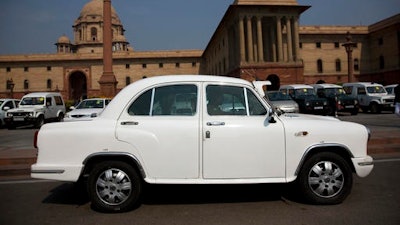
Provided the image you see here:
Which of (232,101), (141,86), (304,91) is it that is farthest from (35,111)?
(232,101)

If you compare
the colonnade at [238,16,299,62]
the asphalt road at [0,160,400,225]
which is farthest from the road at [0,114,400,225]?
the colonnade at [238,16,299,62]

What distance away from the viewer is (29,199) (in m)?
5.39

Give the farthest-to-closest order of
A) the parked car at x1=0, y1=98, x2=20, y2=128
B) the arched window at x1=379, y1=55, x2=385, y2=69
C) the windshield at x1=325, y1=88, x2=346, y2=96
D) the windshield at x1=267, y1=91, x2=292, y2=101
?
the arched window at x1=379, y1=55, x2=385, y2=69 < the windshield at x1=325, y1=88, x2=346, y2=96 < the parked car at x1=0, y1=98, x2=20, y2=128 < the windshield at x1=267, y1=91, x2=292, y2=101

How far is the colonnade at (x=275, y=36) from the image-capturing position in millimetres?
47562

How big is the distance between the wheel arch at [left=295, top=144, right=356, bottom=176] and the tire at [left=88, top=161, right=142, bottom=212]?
220cm

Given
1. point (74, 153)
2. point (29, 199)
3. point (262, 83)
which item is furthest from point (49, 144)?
point (262, 83)

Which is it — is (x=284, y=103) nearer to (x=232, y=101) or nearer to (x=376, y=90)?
(x=376, y=90)

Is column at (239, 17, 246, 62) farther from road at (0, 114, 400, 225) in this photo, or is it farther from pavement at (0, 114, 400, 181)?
road at (0, 114, 400, 225)

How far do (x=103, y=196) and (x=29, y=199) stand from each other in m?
1.60

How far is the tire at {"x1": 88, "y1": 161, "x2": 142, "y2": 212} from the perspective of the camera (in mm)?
4566

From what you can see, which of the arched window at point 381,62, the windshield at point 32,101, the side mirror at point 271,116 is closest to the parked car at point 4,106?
the windshield at point 32,101

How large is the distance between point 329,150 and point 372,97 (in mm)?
19170

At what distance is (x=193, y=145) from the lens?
4.53m

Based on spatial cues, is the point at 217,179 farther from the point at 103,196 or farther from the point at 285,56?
the point at 285,56
